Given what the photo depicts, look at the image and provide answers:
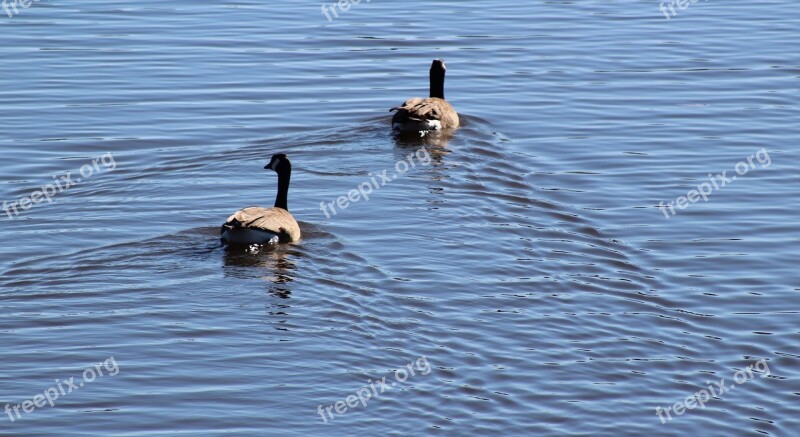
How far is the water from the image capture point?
13.0 metres

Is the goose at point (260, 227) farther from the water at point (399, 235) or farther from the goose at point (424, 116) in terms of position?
the goose at point (424, 116)

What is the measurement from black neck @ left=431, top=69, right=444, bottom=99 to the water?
2.77 ft

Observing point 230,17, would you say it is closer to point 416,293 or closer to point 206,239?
point 206,239

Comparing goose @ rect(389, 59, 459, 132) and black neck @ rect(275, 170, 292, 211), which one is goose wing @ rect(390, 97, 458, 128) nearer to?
goose @ rect(389, 59, 459, 132)

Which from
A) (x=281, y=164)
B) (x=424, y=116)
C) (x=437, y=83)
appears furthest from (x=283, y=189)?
(x=437, y=83)

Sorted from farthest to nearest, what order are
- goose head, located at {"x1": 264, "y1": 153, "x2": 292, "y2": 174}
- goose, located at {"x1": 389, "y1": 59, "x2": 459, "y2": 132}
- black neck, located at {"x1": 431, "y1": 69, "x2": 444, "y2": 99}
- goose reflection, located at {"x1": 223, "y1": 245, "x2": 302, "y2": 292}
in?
1. black neck, located at {"x1": 431, "y1": 69, "x2": 444, "y2": 99}
2. goose, located at {"x1": 389, "y1": 59, "x2": 459, "y2": 132}
3. goose head, located at {"x1": 264, "y1": 153, "x2": 292, "y2": 174}
4. goose reflection, located at {"x1": 223, "y1": 245, "x2": 302, "y2": 292}

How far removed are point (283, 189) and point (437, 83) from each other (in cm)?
713

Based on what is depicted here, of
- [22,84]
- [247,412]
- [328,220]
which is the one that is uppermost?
[22,84]

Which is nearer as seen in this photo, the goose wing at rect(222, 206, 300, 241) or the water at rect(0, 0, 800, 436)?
the water at rect(0, 0, 800, 436)

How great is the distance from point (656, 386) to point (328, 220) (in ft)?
22.2

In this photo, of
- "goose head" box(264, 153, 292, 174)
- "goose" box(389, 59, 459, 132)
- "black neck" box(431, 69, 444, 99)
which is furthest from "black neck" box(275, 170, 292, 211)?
"black neck" box(431, 69, 444, 99)

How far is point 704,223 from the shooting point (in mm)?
19266

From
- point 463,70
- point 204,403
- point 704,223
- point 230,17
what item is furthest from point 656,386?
point 230,17

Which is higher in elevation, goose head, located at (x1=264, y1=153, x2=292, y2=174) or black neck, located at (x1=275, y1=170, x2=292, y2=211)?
goose head, located at (x1=264, y1=153, x2=292, y2=174)
